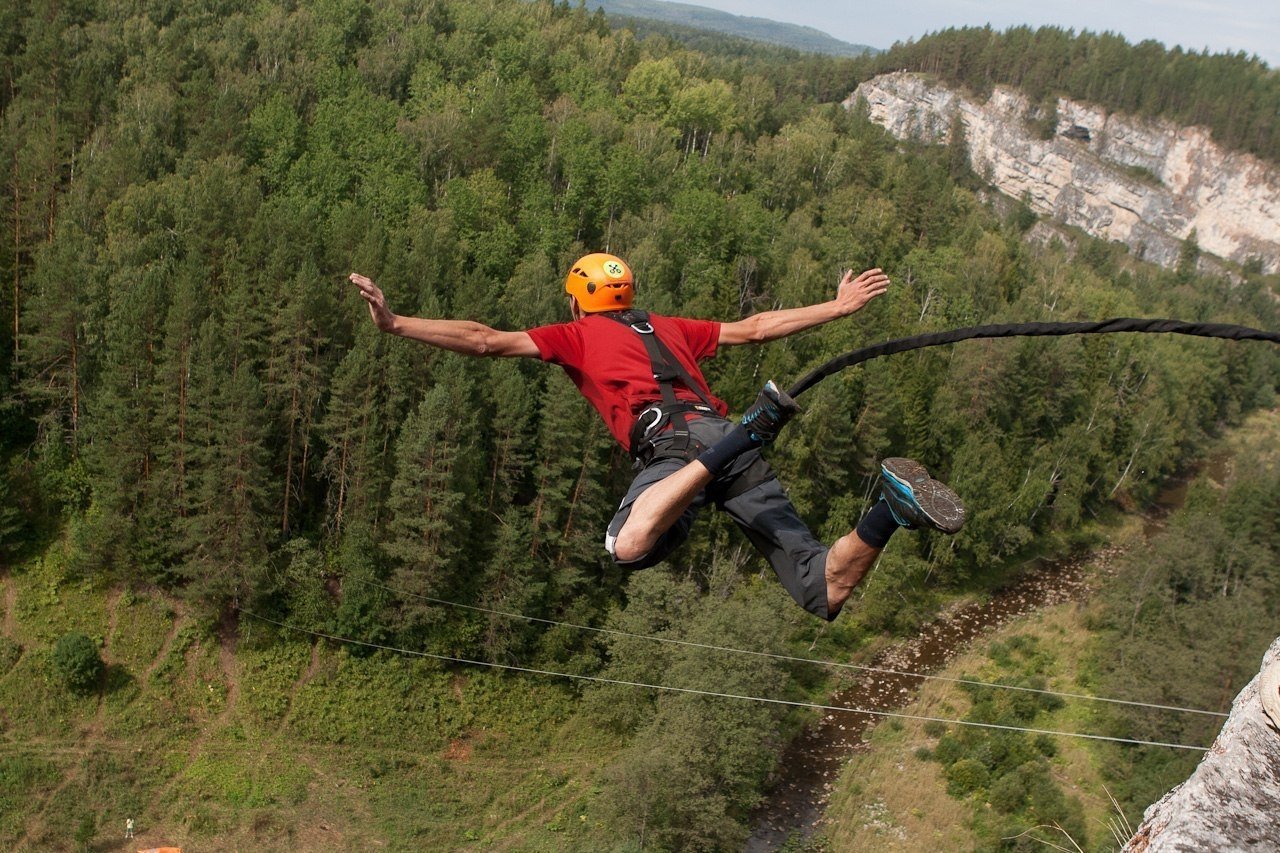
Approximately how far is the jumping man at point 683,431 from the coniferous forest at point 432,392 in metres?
18.8

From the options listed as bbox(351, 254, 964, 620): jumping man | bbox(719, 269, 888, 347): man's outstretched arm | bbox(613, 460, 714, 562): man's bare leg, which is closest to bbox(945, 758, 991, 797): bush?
bbox(719, 269, 888, 347): man's outstretched arm

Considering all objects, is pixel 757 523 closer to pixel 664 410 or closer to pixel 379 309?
pixel 664 410

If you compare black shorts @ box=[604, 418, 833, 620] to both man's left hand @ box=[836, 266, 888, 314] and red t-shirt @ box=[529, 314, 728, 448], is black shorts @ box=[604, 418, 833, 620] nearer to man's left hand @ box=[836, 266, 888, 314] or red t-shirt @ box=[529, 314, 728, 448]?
red t-shirt @ box=[529, 314, 728, 448]

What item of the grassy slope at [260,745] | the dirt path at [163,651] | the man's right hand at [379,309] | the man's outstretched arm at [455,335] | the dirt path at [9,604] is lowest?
the grassy slope at [260,745]

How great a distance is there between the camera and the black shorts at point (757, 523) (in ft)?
20.8

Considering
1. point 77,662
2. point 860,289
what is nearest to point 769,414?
point 860,289

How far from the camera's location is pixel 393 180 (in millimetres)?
44656

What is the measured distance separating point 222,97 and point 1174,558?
4253 centimetres

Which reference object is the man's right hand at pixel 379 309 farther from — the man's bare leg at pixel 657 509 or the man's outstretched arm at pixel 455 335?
the man's bare leg at pixel 657 509

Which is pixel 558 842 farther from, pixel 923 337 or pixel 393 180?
pixel 393 180

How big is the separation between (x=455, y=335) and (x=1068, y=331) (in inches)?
145

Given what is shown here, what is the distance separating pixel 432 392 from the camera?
28.4 m

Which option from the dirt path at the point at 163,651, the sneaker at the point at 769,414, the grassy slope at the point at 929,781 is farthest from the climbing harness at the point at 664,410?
the dirt path at the point at 163,651

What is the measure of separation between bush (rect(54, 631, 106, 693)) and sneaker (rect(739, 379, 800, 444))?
26.8m
